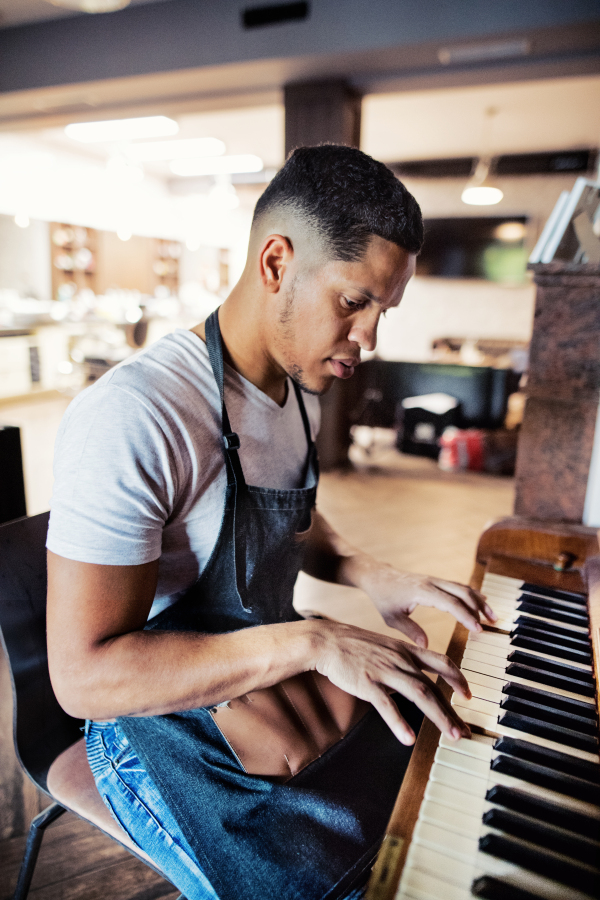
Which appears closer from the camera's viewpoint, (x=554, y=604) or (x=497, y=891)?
(x=497, y=891)

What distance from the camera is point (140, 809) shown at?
2.82ft

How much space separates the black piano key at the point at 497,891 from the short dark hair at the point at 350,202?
0.80m

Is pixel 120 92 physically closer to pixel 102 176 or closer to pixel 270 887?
pixel 102 176

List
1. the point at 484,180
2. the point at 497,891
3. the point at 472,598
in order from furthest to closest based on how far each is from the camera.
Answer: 1. the point at 484,180
2. the point at 472,598
3. the point at 497,891

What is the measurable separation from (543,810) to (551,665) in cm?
28

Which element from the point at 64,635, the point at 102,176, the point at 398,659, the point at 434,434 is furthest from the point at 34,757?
the point at 102,176

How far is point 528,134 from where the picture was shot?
6914mm

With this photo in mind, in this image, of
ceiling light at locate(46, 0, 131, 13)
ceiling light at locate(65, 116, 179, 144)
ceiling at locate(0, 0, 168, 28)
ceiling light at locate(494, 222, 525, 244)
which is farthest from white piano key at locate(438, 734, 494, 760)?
ceiling light at locate(494, 222, 525, 244)

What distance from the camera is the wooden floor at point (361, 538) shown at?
1.38m

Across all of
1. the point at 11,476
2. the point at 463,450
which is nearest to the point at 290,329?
the point at 11,476

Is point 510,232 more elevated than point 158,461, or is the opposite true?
point 510,232

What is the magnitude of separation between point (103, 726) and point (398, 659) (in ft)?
1.74

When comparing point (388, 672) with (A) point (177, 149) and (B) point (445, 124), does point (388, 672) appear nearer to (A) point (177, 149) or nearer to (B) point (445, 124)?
(B) point (445, 124)

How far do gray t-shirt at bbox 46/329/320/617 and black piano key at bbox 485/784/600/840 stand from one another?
51 centimetres
